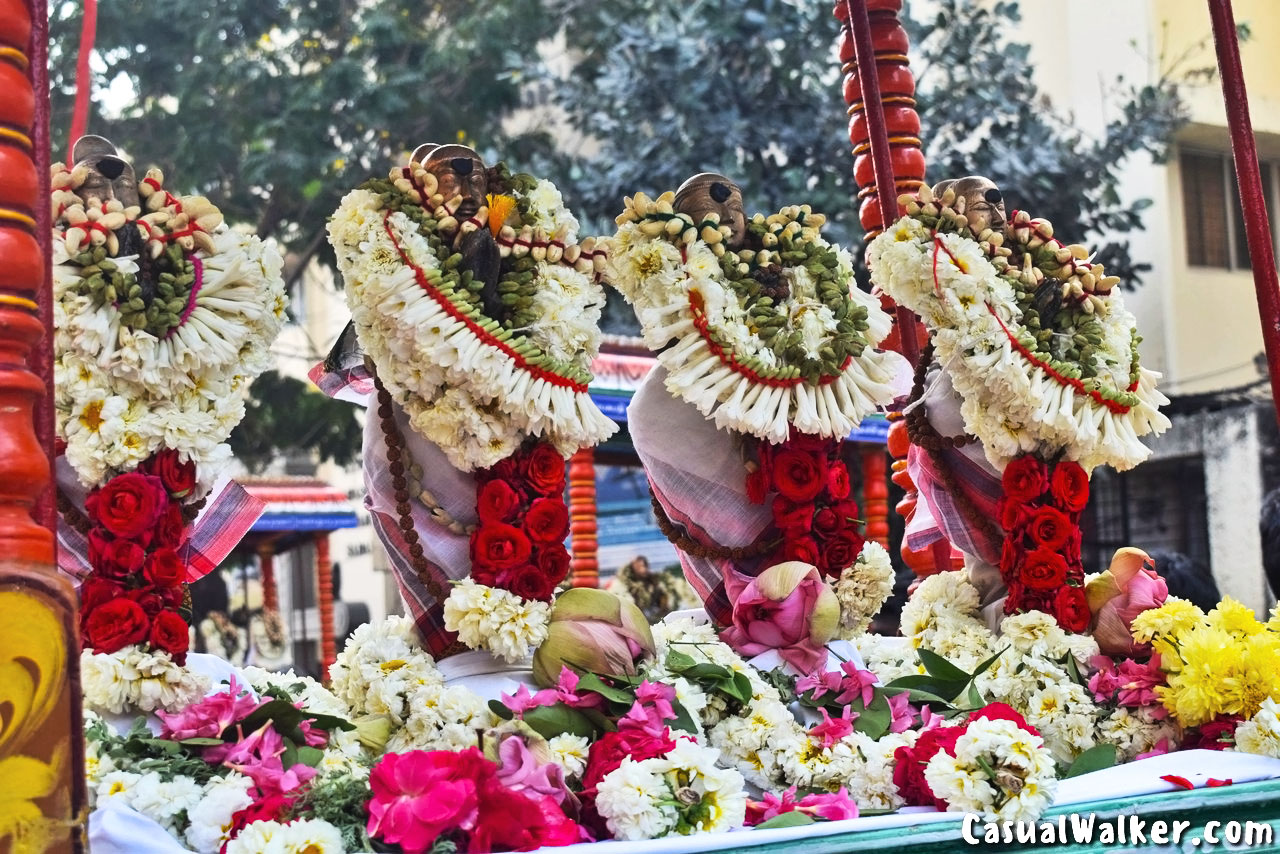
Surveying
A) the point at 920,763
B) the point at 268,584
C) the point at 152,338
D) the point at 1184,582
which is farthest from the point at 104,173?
the point at 268,584

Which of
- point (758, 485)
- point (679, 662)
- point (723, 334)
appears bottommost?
point (679, 662)

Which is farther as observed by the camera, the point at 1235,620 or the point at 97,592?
the point at 1235,620

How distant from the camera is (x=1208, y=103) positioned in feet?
29.6

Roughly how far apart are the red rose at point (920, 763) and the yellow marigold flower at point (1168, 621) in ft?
2.16

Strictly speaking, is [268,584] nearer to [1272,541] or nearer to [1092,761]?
[1272,541]

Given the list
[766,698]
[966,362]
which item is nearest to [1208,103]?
[966,362]

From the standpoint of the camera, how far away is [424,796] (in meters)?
1.92

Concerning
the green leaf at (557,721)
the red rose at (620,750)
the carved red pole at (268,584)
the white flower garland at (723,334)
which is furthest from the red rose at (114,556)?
the carved red pole at (268,584)

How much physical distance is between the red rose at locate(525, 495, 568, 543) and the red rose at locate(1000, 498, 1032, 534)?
3.53 feet

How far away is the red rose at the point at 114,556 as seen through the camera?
7.49 ft

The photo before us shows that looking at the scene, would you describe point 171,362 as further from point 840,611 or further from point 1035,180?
point 1035,180

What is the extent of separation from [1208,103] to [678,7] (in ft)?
11.5

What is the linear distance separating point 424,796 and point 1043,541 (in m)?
1.66

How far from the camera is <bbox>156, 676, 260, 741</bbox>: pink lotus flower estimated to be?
2.21m
